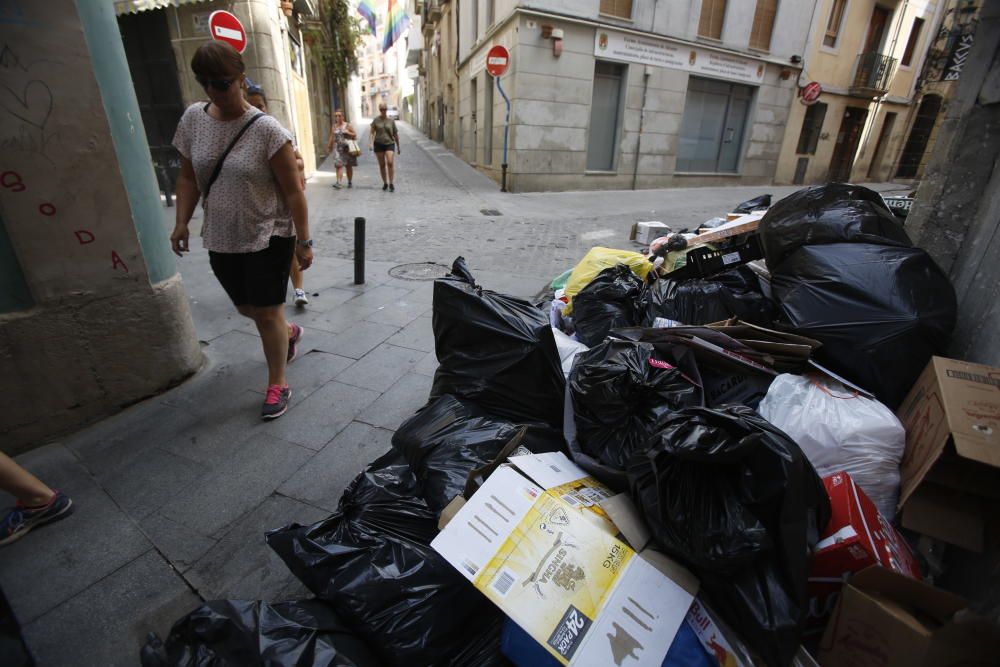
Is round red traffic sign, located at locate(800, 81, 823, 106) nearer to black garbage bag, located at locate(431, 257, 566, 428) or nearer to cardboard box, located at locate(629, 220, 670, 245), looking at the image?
cardboard box, located at locate(629, 220, 670, 245)

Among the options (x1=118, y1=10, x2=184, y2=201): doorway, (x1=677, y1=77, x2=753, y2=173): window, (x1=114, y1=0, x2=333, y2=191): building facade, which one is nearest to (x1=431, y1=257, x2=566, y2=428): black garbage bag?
(x1=114, y1=0, x2=333, y2=191): building facade

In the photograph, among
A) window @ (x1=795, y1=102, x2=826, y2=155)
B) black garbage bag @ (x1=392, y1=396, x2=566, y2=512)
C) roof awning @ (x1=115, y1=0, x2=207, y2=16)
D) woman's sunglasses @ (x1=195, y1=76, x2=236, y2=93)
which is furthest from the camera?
window @ (x1=795, y1=102, x2=826, y2=155)

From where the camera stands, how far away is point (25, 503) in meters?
1.69

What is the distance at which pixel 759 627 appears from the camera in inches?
40.9

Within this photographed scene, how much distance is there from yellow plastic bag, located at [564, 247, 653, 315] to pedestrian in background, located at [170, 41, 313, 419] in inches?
63.1

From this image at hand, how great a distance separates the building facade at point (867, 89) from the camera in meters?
14.6

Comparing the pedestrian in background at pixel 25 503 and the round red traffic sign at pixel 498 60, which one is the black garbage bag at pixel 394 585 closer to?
the pedestrian in background at pixel 25 503

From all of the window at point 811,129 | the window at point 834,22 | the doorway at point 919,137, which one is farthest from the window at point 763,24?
the doorway at point 919,137

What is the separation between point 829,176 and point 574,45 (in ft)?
40.1

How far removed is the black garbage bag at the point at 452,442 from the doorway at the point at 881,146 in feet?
75.7

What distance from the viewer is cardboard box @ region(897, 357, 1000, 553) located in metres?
1.22

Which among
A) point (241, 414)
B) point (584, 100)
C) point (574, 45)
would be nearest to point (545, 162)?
point (584, 100)

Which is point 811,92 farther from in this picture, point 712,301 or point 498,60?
point 712,301

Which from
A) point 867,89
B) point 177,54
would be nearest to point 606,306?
point 177,54
